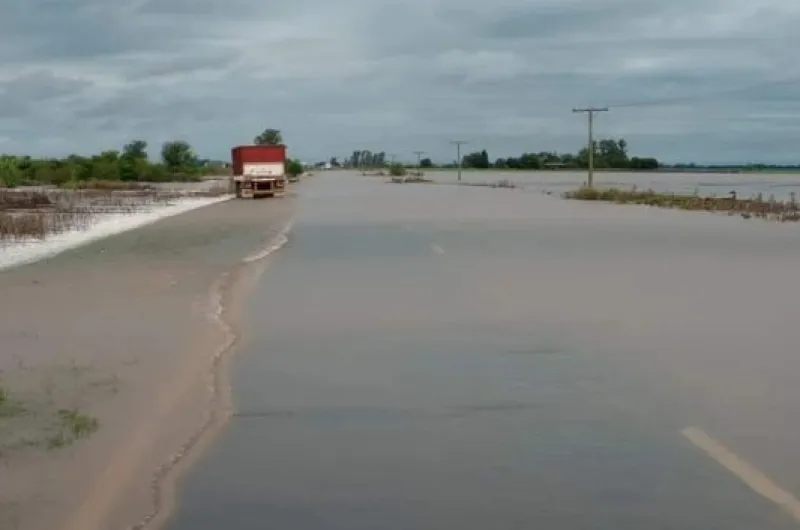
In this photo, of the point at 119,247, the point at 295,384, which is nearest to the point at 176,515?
the point at 295,384

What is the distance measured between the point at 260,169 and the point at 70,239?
37.0 metres

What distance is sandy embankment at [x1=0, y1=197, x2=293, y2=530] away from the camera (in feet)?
22.8

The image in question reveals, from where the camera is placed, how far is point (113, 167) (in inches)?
4705

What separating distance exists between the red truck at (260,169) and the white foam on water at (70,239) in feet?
54.0

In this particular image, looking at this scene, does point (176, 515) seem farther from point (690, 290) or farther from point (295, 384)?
point (690, 290)

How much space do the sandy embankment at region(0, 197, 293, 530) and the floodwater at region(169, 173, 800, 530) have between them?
395mm

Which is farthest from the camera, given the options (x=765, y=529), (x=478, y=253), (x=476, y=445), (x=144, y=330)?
(x=478, y=253)

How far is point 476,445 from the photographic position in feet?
26.4

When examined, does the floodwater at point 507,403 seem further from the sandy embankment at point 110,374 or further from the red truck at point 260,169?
the red truck at point 260,169

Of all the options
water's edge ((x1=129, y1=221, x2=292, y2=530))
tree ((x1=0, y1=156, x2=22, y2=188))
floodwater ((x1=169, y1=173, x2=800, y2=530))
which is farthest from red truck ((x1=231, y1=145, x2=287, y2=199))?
floodwater ((x1=169, y1=173, x2=800, y2=530))

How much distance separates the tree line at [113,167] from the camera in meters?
109

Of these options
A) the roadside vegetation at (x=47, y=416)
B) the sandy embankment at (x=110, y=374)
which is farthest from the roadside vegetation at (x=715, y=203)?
the roadside vegetation at (x=47, y=416)

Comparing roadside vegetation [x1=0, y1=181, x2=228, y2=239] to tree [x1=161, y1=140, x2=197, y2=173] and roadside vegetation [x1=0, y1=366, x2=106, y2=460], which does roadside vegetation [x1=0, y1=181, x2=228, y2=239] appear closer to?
roadside vegetation [x1=0, y1=366, x2=106, y2=460]

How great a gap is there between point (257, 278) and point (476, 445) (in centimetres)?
1321
